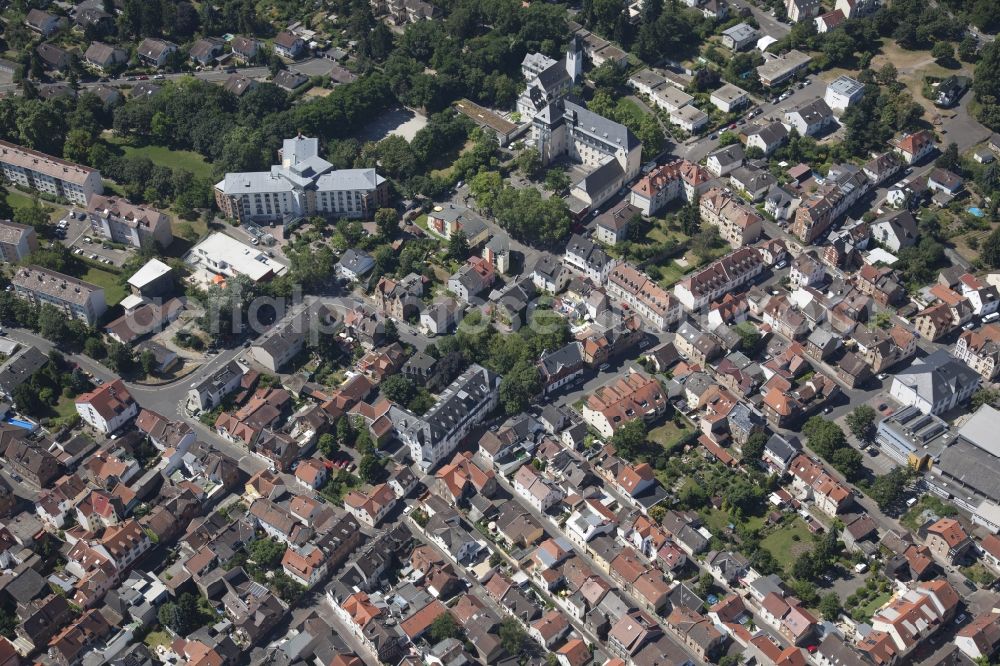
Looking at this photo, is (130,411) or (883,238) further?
(883,238)

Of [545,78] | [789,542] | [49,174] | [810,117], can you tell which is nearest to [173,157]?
[49,174]

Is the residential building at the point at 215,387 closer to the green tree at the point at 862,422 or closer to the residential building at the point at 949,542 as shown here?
the green tree at the point at 862,422

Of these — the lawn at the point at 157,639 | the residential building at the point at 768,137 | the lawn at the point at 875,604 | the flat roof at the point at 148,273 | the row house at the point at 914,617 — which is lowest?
the lawn at the point at 157,639

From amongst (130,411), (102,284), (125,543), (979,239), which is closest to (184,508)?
(125,543)

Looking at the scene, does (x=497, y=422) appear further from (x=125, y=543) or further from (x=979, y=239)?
(x=979, y=239)

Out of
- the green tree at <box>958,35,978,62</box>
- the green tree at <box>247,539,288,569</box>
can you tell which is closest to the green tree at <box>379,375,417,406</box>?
the green tree at <box>247,539,288,569</box>

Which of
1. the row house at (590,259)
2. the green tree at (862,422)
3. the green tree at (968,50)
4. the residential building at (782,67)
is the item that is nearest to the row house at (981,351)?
the green tree at (862,422)
